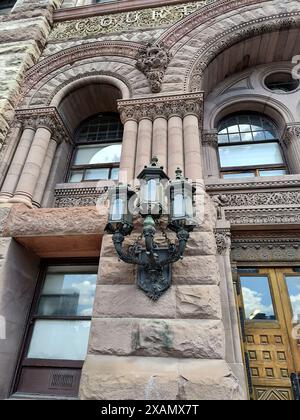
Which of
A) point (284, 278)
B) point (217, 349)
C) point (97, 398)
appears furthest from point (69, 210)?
point (284, 278)

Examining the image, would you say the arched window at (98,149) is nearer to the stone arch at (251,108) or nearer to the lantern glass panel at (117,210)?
the stone arch at (251,108)

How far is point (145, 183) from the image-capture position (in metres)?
3.78

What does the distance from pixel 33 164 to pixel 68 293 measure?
2.74 meters

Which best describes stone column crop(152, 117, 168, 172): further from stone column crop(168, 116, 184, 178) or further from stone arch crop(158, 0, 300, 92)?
stone arch crop(158, 0, 300, 92)

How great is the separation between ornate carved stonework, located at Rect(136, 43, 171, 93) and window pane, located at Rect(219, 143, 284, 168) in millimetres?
2207

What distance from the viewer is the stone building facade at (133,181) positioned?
3562 millimetres

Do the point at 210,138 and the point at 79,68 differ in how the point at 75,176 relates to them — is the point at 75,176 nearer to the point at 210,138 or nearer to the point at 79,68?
the point at 79,68

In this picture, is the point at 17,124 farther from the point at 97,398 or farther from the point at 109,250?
the point at 97,398

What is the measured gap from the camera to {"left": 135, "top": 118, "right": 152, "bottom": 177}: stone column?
5.33m

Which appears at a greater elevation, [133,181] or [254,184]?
[254,184]

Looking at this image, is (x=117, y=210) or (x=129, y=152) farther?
(x=129, y=152)

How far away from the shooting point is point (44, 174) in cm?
610

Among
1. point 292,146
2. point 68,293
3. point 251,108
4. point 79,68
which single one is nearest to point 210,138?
point 251,108

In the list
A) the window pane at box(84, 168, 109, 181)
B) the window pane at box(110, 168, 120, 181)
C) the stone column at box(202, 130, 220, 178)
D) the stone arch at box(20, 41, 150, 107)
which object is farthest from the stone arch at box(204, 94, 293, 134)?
the window pane at box(84, 168, 109, 181)
